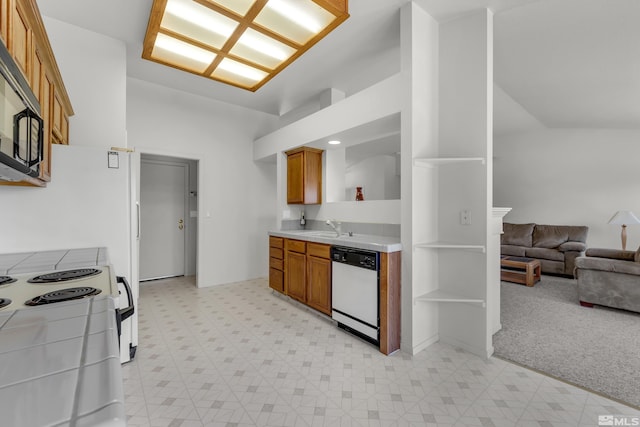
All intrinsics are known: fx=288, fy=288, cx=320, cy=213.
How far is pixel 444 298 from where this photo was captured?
8.20 feet

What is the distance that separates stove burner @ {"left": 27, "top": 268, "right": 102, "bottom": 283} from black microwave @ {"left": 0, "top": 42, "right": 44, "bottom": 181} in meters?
0.47

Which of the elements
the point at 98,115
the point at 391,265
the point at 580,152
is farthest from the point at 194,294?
the point at 580,152

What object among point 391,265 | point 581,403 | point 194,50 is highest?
point 194,50

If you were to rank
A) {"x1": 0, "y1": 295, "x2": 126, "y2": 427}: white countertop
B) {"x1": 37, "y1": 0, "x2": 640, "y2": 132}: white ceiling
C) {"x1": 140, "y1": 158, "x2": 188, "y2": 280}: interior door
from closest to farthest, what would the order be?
{"x1": 0, "y1": 295, "x2": 126, "y2": 427}: white countertop
{"x1": 37, "y1": 0, "x2": 640, "y2": 132}: white ceiling
{"x1": 140, "y1": 158, "x2": 188, "y2": 280}: interior door

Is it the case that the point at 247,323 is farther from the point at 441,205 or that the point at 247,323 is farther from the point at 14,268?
the point at 441,205

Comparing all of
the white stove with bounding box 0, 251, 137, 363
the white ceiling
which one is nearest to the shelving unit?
the white ceiling

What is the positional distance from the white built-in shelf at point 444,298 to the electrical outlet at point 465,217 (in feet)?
2.15

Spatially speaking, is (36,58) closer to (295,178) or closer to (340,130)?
(340,130)

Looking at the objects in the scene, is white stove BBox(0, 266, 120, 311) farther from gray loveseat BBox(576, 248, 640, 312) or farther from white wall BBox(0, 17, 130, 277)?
gray loveseat BBox(576, 248, 640, 312)

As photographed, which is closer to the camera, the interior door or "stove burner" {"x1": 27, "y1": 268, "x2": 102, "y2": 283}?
"stove burner" {"x1": 27, "y1": 268, "x2": 102, "y2": 283}

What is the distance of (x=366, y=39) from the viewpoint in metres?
2.95

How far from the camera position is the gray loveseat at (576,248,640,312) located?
3186 millimetres

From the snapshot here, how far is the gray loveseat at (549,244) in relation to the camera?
508 cm

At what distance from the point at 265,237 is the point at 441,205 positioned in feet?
10.9
